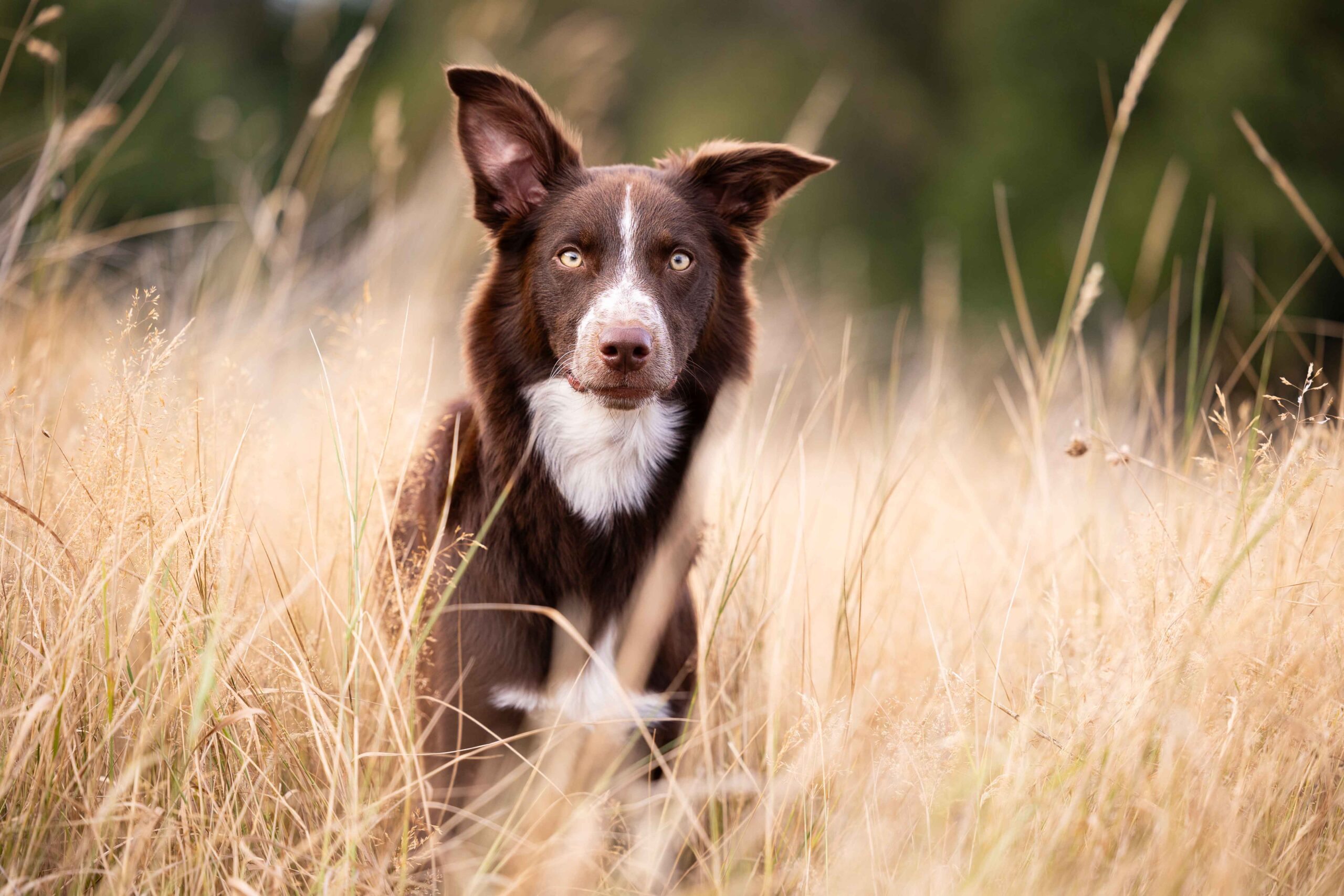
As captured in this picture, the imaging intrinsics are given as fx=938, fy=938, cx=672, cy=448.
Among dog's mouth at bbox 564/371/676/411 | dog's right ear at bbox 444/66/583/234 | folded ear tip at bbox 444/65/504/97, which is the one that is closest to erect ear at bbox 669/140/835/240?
dog's right ear at bbox 444/66/583/234

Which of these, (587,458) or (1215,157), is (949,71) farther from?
(587,458)

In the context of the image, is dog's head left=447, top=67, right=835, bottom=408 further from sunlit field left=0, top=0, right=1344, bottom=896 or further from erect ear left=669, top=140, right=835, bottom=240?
sunlit field left=0, top=0, right=1344, bottom=896

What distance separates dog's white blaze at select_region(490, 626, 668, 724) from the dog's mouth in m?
0.66

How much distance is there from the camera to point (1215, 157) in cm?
836

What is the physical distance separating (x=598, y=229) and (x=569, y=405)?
1.67ft

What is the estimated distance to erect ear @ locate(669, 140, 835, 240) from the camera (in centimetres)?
288

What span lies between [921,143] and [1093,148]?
2823mm

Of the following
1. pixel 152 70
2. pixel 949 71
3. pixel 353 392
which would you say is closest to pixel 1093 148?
pixel 949 71

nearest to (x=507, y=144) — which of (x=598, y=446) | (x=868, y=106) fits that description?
(x=598, y=446)

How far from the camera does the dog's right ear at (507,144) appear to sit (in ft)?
8.82

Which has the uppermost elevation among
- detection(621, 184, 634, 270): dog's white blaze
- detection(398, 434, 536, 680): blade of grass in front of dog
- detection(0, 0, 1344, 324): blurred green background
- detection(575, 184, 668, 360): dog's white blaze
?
detection(0, 0, 1344, 324): blurred green background

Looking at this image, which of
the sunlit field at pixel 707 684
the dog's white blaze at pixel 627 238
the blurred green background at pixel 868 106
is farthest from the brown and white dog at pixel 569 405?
the blurred green background at pixel 868 106

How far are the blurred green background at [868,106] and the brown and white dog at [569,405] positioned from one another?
1920 mm

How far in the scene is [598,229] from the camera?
2.67 meters
